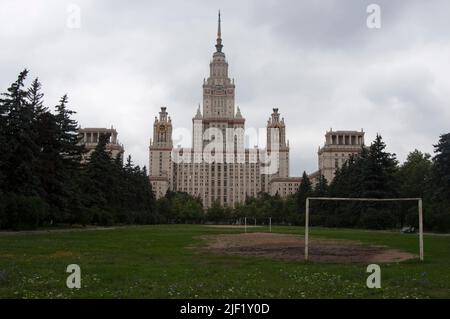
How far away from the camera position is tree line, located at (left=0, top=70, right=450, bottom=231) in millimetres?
50250

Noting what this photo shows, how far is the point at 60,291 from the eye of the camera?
44.4 ft

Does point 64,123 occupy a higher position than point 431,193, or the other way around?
point 64,123

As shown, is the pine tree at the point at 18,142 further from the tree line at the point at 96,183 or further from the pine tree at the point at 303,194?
the pine tree at the point at 303,194

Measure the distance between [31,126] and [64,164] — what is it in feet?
26.9

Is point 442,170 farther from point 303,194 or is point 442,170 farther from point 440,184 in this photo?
point 303,194

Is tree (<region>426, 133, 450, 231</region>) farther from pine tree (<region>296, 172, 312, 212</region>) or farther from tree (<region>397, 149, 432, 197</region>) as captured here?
pine tree (<region>296, 172, 312, 212</region>)

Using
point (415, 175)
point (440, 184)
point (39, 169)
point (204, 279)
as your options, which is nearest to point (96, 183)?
point (39, 169)

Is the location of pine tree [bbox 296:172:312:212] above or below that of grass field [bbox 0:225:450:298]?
above

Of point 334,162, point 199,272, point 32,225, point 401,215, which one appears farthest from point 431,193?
point 334,162

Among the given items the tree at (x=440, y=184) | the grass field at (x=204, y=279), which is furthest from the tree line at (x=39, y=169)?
the tree at (x=440, y=184)

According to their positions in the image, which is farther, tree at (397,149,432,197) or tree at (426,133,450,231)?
tree at (397,149,432,197)

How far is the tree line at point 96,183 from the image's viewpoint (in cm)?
5025

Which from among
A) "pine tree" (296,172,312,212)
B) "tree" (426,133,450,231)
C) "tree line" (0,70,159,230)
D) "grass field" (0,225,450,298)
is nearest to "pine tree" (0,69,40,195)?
"tree line" (0,70,159,230)
